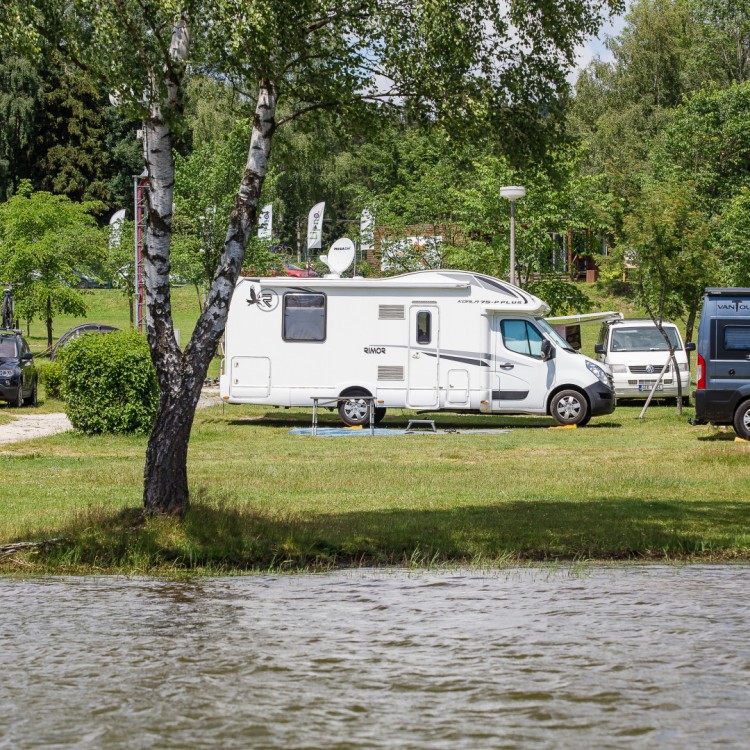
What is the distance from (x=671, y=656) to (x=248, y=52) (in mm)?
5214

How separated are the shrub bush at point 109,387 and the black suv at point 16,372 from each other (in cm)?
684

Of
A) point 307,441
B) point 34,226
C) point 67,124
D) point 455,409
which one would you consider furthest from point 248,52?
point 67,124

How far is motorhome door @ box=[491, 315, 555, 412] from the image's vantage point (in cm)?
2355

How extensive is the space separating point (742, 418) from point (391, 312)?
6.86 metres

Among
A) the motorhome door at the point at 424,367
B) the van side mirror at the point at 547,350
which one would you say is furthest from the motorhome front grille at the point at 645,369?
the motorhome door at the point at 424,367

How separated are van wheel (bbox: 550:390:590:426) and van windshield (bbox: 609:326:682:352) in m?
5.53

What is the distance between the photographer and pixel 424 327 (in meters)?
23.6

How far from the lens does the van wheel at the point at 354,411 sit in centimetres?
2341

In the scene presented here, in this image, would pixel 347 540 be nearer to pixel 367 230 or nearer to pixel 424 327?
pixel 424 327

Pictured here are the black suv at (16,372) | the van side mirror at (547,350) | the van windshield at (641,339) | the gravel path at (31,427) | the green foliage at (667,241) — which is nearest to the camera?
the gravel path at (31,427)

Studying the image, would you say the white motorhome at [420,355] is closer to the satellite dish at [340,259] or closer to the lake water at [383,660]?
the satellite dish at [340,259]

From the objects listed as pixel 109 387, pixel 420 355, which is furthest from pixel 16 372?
pixel 420 355

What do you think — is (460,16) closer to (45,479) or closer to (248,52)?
(248,52)

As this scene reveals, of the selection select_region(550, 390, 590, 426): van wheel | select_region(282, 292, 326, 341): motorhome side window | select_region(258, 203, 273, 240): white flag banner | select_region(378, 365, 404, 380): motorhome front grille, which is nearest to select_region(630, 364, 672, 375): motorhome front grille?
select_region(550, 390, 590, 426): van wheel
